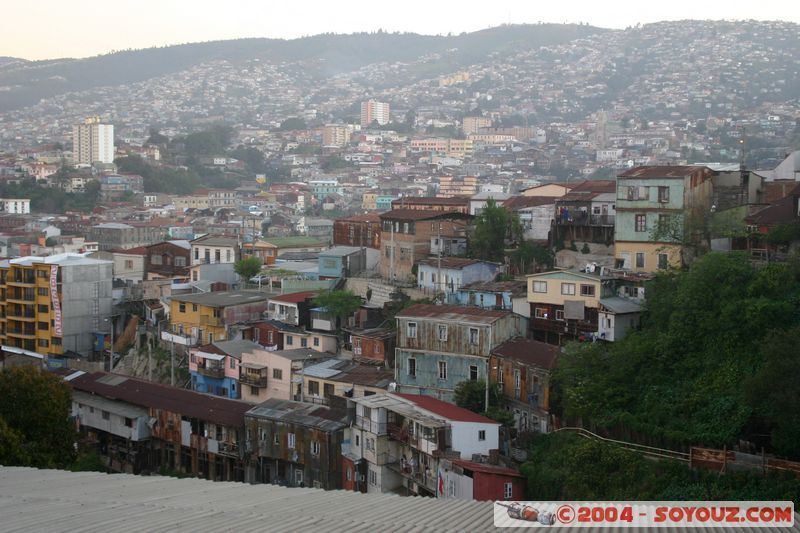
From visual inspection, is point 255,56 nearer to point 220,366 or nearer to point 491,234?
point 491,234

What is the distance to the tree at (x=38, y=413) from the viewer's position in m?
16.2

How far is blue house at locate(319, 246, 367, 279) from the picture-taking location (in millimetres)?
25547

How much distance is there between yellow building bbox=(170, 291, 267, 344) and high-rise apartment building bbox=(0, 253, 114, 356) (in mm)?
4203

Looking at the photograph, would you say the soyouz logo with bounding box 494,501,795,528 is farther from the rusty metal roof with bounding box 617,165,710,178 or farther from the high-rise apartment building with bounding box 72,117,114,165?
the high-rise apartment building with bounding box 72,117,114,165

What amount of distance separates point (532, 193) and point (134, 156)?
2263 inches

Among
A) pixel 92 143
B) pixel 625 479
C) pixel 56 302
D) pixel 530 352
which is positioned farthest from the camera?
pixel 92 143

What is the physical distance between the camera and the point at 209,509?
757 centimetres

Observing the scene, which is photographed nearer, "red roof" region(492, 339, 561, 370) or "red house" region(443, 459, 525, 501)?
"red house" region(443, 459, 525, 501)

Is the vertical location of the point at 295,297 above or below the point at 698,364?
below

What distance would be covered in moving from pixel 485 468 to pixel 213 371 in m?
9.50

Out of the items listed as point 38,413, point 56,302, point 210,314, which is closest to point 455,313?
point 38,413

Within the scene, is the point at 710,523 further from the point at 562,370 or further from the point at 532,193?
the point at 532,193

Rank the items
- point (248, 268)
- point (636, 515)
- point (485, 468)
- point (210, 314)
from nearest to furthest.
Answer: point (636, 515), point (485, 468), point (210, 314), point (248, 268)

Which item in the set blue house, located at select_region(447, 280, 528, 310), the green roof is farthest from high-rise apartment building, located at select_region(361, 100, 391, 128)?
blue house, located at select_region(447, 280, 528, 310)
